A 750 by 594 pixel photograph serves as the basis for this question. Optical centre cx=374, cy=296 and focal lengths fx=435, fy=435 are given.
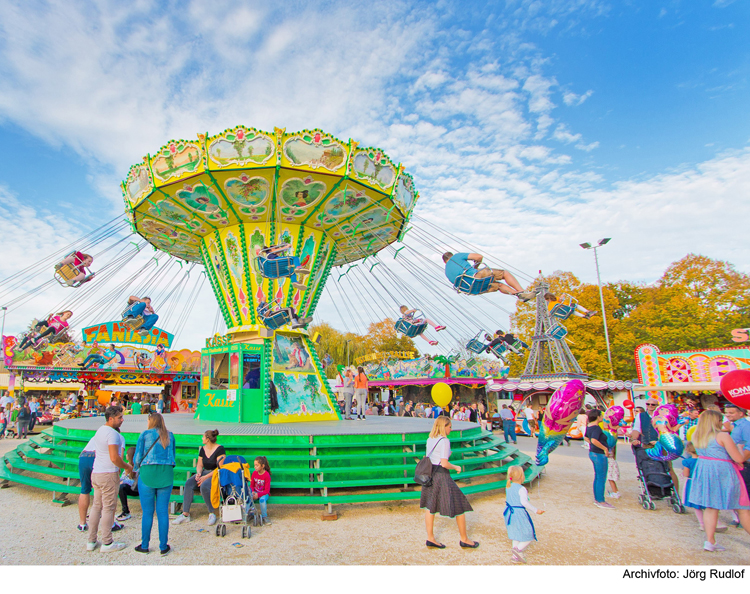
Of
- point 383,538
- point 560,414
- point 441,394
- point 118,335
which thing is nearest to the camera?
point 383,538

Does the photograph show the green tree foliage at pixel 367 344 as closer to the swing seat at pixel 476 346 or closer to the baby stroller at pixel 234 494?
the swing seat at pixel 476 346

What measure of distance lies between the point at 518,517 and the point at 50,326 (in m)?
14.6

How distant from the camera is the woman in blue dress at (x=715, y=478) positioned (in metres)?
4.47

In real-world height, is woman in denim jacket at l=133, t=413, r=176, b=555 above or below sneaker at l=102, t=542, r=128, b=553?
above

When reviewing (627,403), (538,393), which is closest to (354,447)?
(627,403)

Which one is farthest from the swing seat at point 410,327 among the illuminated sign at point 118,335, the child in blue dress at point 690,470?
the illuminated sign at point 118,335

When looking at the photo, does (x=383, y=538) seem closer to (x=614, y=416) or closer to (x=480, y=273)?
(x=614, y=416)

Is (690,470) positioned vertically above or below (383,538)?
above

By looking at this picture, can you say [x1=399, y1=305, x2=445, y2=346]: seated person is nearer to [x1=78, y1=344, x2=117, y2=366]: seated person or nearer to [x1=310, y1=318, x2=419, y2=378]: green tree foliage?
[x1=78, y1=344, x2=117, y2=366]: seated person

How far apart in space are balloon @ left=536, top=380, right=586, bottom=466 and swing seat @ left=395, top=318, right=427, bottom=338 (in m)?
6.09

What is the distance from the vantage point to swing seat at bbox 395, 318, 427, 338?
12102 mm

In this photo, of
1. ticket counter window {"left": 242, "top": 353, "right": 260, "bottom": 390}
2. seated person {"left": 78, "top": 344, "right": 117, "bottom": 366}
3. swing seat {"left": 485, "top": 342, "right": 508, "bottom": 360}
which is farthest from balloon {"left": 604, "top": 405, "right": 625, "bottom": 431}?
seated person {"left": 78, "top": 344, "right": 117, "bottom": 366}

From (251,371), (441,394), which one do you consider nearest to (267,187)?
(251,371)

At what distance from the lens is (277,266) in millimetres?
9430
